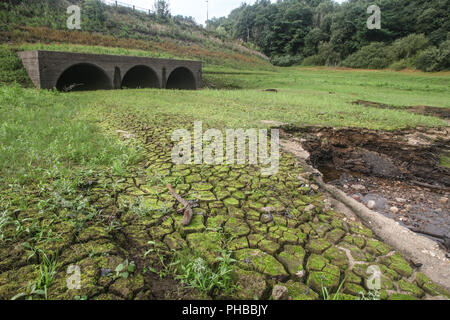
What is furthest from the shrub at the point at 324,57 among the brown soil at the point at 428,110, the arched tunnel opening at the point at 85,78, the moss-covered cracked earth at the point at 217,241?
the moss-covered cracked earth at the point at 217,241

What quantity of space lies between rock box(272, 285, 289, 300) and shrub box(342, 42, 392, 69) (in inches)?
1491

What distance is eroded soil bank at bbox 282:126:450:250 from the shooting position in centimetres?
349

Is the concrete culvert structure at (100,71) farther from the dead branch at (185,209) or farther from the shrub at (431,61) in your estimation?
the shrub at (431,61)

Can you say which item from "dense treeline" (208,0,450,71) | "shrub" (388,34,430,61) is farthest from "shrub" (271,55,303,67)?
"shrub" (388,34,430,61)

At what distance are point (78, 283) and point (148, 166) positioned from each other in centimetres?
228

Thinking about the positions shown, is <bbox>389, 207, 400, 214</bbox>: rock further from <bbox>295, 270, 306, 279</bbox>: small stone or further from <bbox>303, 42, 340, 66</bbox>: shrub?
<bbox>303, 42, 340, 66</bbox>: shrub

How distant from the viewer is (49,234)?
2.18 metres

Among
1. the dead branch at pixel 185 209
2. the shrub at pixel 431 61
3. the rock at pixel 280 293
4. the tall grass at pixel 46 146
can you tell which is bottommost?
the rock at pixel 280 293

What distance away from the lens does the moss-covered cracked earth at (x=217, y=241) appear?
6.13 feet

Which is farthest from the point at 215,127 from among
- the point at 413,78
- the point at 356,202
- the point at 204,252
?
the point at 413,78

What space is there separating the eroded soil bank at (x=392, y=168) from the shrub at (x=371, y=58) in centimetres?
3098

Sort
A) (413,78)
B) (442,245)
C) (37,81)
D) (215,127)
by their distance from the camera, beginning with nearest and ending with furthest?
(442,245) → (215,127) → (37,81) → (413,78)

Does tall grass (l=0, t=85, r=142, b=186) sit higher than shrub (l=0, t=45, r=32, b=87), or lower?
lower
